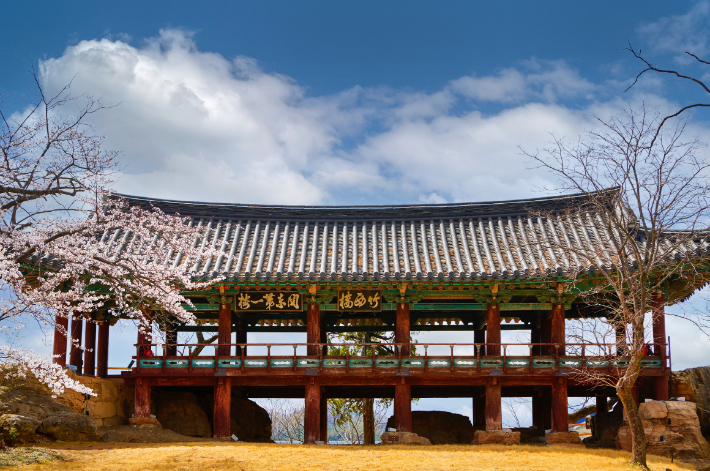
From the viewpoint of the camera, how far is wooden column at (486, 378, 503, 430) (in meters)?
23.5

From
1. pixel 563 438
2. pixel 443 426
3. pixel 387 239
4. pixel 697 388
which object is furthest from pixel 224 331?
pixel 697 388

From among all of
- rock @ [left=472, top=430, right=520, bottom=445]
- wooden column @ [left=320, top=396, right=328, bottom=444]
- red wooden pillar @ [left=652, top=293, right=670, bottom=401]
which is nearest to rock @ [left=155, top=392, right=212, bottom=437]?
wooden column @ [left=320, top=396, right=328, bottom=444]

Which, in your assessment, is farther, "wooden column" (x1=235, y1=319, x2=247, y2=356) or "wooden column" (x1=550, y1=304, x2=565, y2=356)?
"wooden column" (x1=235, y1=319, x2=247, y2=356)

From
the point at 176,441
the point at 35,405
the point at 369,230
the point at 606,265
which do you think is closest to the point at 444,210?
the point at 369,230

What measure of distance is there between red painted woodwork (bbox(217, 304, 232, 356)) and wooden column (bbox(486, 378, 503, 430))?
897 centimetres

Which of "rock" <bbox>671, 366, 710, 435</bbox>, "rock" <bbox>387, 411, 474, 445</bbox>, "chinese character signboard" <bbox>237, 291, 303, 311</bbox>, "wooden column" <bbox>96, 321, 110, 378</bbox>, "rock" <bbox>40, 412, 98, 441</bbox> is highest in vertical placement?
"chinese character signboard" <bbox>237, 291, 303, 311</bbox>

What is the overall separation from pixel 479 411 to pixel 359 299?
7.89 metres

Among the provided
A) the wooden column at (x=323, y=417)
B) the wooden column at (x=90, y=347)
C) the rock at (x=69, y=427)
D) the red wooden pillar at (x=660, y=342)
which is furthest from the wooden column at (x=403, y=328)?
the wooden column at (x=90, y=347)

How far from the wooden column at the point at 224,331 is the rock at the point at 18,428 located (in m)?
7.40

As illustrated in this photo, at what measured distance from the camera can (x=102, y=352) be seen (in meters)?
27.1

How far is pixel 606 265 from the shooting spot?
23188mm

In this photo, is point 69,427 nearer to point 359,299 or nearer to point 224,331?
point 224,331

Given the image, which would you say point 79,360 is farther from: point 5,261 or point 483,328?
point 483,328

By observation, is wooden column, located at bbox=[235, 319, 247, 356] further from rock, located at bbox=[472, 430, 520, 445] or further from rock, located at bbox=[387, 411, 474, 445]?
rock, located at bbox=[472, 430, 520, 445]
